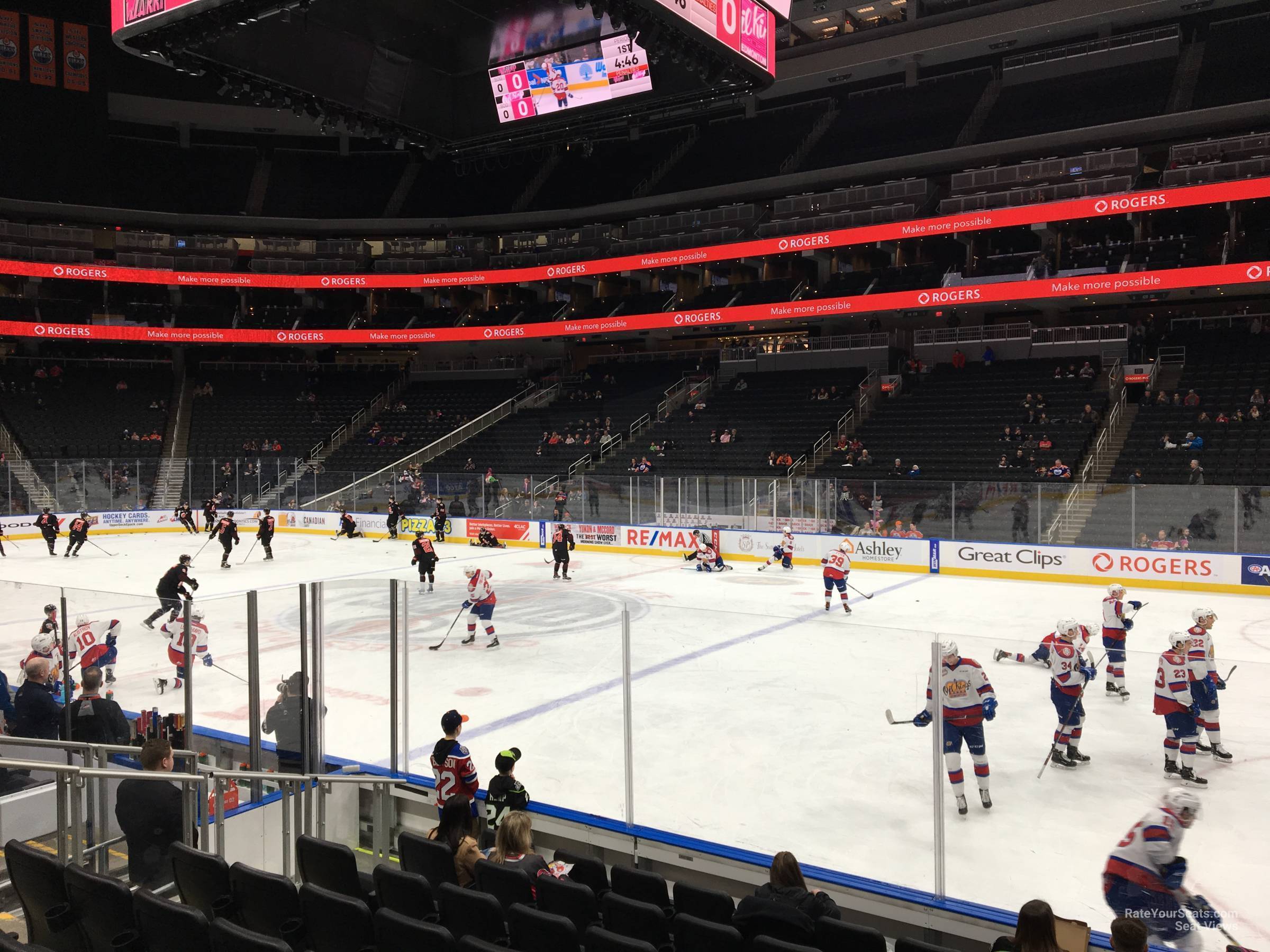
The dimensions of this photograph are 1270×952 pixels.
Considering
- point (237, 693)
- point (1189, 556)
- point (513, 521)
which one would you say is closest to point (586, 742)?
point (237, 693)

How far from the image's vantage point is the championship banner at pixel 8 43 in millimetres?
39312

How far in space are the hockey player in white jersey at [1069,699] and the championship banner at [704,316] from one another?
80.9ft

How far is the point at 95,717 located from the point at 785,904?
559 centimetres

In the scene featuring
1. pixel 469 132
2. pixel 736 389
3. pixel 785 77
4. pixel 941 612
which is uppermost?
pixel 785 77

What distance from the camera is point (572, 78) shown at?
14.7m

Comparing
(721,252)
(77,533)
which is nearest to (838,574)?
(77,533)

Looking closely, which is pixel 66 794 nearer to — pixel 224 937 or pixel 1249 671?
pixel 224 937

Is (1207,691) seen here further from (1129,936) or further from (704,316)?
(704,316)

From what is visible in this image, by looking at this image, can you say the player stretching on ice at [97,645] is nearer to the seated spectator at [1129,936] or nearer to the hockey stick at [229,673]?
the hockey stick at [229,673]

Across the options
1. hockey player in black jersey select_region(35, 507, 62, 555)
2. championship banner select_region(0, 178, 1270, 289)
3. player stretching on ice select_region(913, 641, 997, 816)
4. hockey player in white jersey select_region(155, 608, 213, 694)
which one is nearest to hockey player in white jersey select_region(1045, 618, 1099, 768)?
player stretching on ice select_region(913, 641, 997, 816)

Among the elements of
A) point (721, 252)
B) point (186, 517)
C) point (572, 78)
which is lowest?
point (186, 517)

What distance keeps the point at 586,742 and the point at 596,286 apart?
38.8m

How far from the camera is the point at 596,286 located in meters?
44.4

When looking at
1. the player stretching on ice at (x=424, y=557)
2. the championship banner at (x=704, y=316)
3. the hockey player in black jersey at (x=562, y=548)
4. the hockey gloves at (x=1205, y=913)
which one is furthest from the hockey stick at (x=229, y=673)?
the championship banner at (x=704, y=316)
